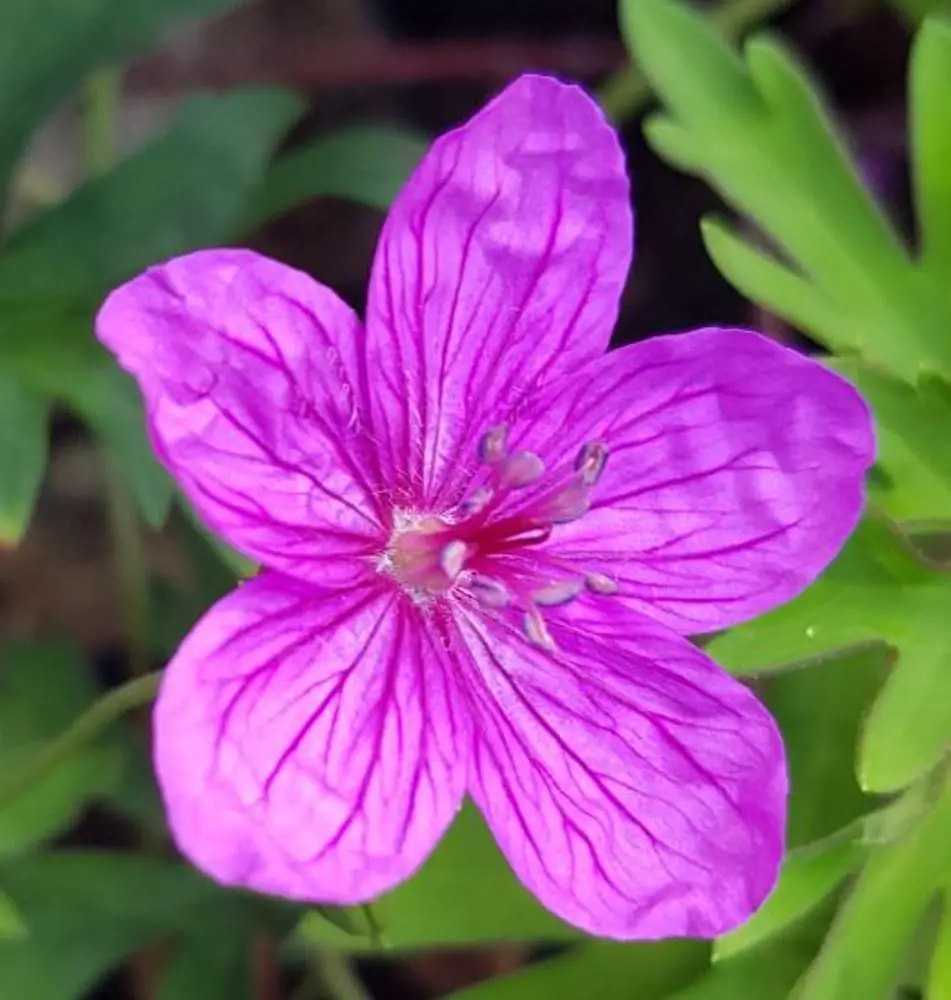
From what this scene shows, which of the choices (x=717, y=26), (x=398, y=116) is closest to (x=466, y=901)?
(x=717, y=26)

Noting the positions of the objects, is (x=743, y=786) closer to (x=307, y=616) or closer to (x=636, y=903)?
(x=636, y=903)

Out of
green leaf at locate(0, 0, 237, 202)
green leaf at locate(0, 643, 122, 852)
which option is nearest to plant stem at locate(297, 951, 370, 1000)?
green leaf at locate(0, 643, 122, 852)

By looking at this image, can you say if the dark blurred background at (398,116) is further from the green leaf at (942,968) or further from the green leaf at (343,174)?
the green leaf at (942,968)

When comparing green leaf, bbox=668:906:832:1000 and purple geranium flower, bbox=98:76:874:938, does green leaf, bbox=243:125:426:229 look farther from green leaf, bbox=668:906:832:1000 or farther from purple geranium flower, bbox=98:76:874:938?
green leaf, bbox=668:906:832:1000

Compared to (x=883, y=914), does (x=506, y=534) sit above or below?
above

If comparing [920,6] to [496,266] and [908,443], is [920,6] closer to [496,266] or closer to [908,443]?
[908,443]
